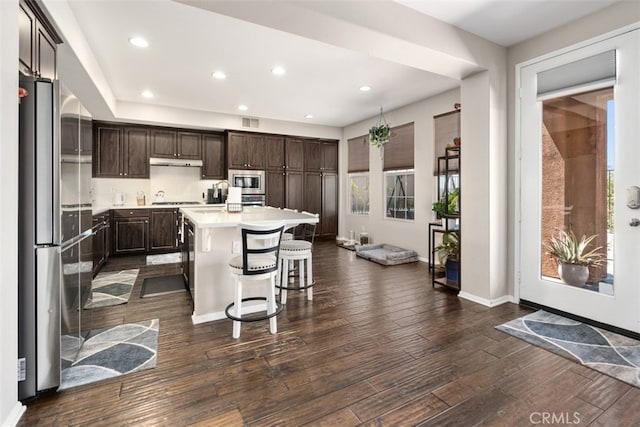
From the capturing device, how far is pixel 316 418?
5.30 ft

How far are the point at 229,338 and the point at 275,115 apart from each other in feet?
15.8

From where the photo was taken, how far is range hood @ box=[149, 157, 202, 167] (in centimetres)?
613

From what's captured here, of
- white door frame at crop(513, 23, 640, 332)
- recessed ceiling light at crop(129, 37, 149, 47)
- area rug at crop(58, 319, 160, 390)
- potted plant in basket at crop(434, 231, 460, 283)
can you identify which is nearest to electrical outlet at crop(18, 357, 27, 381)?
area rug at crop(58, 319, 160, 390)

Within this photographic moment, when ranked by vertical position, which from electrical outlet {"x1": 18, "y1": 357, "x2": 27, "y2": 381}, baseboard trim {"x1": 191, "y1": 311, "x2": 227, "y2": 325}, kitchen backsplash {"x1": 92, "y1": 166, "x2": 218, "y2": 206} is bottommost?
baseboard trim {"x1": 191, "y1": 311, "x2": 227, "y2": 325}

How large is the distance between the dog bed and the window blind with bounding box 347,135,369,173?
1859mm

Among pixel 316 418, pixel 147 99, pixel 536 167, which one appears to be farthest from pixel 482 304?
pixel 147 99

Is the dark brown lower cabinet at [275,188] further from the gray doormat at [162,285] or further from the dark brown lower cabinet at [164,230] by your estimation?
the gray doormat at [162,285]

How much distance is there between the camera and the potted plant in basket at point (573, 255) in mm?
2776

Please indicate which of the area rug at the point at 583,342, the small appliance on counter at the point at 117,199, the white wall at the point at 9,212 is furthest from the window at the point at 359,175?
the white wall at the point at 9,212

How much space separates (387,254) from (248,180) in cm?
325

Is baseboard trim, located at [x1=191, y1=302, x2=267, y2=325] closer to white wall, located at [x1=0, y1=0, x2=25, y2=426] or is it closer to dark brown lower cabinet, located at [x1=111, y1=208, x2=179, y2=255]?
white wall, located at [x1=0, y1=0, x2=25, y2=426]

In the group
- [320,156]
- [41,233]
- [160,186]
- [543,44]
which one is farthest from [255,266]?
[320,156]

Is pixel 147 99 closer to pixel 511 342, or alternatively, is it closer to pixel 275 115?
pixel 275 115

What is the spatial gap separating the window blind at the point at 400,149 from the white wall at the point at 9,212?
202 inches
